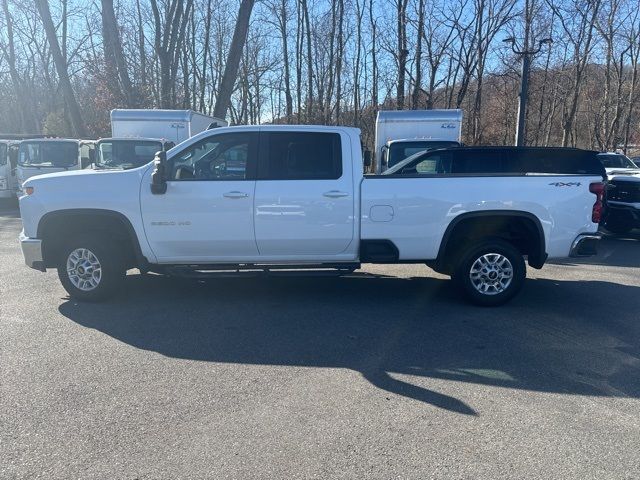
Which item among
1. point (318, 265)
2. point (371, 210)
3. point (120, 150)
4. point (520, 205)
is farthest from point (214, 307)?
point (120, 150)

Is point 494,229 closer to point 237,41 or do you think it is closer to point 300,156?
point 300,156

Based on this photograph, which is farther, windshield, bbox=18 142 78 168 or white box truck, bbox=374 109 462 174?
windshield, bbox=18 142 78 168

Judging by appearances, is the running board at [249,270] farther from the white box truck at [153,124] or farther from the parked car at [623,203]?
the white box truck at [153,124]

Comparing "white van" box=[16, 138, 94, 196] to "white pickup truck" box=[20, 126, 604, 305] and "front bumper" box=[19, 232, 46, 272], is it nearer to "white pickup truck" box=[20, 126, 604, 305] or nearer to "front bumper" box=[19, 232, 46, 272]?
→ "front bumper" box=[19, 232, 46, 272]

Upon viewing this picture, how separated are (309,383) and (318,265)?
6.92 feet

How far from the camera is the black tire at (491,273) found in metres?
5.98

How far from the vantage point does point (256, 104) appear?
39.2 m

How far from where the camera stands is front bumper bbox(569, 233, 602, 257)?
19.6 feet

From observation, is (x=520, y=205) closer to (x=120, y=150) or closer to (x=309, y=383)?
(x=309, y=383)

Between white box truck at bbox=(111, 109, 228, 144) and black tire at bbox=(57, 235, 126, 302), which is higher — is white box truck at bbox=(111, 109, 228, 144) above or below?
above

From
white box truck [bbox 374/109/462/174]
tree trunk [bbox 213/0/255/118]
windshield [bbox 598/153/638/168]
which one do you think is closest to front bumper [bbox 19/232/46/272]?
white box truck [bbox 374/109/462/174]

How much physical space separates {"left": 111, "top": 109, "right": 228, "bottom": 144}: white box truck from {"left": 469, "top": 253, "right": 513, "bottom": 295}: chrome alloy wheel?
9987mm

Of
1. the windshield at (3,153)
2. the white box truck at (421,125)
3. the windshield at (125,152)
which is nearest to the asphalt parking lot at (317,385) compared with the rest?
the windshield at (125,152)

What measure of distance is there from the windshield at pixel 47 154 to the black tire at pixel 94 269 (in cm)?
1151
